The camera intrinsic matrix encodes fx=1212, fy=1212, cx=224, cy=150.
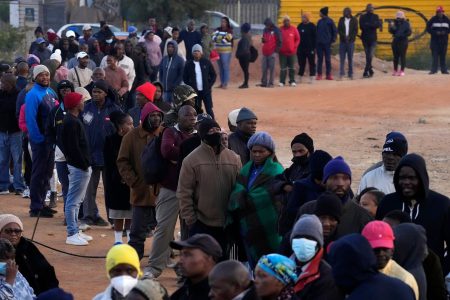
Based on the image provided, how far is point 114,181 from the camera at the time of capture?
13406 millimetres

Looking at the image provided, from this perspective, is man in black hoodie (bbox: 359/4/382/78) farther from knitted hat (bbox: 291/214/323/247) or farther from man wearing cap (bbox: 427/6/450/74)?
knitted hat (bbox: 291/214/323/247)

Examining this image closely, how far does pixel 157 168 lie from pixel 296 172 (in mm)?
1795

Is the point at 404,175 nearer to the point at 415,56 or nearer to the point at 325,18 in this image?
the point at 325,18

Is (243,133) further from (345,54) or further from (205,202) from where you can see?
(345,54)

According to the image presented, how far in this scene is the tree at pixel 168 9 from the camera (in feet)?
131

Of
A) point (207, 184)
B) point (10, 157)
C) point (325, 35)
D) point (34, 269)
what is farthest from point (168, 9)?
point (34, 269)

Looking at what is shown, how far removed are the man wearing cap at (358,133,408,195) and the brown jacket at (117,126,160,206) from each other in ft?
9.35

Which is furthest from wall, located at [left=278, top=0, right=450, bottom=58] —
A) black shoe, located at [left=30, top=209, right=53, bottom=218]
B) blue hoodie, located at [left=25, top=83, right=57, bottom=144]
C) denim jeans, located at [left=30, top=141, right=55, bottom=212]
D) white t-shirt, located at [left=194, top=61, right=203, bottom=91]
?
blue hoodie, located at [left=25, top=83, right=57, bottom=144]

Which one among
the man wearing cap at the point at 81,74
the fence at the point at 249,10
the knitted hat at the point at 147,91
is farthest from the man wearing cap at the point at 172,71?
the fence at the point at 249,10

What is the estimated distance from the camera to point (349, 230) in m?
8.73

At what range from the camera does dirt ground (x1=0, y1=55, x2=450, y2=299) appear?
14.7 meters

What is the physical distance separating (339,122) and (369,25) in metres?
6.93

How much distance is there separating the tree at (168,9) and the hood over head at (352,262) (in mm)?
33170

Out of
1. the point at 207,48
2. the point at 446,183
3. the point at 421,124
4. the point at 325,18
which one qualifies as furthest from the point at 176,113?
the point at 325,18
